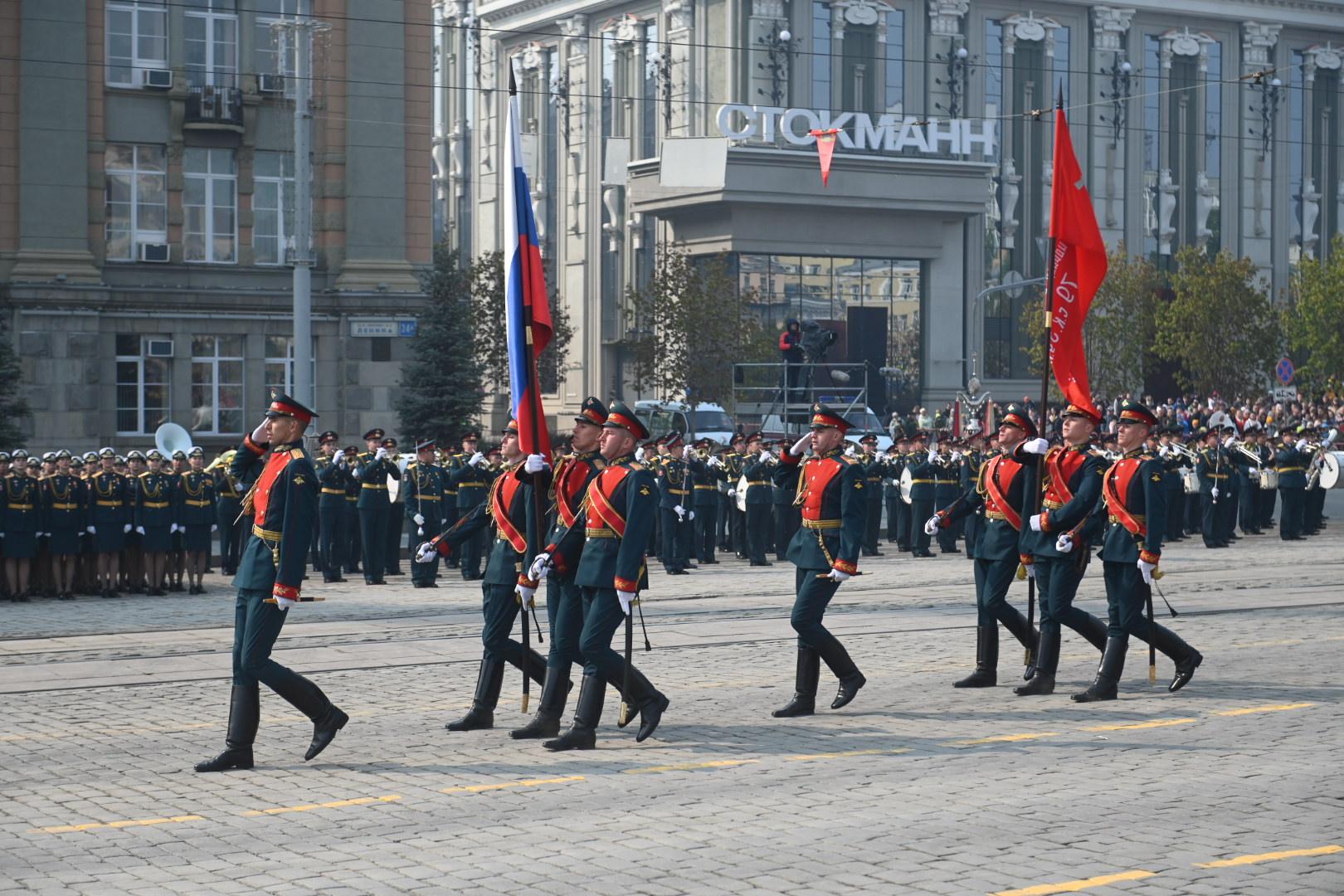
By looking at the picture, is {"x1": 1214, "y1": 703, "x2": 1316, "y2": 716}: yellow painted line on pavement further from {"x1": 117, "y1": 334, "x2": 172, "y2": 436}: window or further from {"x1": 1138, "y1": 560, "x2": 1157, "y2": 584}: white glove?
{"x1": 117, "y1": 334, "x2": 172, "y2": 436}: window

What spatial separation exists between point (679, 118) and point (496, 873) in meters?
62.1

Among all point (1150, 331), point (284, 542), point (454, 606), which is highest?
point (1150, 331)

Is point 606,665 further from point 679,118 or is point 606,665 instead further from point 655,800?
point 679,118

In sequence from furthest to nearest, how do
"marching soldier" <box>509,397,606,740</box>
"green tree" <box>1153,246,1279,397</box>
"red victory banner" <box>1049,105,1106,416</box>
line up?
"green tree" <box>1153,246,1279,397</box> < "red victory banner" <box>1049,105,1106,416</box> < "marching soldier" <box>509,397,606,740</box>

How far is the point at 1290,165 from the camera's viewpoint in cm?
7800

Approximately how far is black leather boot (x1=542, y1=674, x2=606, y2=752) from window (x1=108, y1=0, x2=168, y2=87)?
92.5 feet

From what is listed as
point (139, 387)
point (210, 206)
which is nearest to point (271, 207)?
point (210, 206)

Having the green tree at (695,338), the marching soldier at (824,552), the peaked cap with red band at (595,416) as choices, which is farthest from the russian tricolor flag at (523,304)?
the green tree at (695,338)

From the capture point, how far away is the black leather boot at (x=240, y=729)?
1016 cm

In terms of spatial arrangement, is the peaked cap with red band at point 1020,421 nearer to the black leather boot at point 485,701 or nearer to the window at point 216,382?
the black leather boot at point 485,701

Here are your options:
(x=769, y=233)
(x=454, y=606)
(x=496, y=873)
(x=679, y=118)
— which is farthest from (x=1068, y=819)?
(x=679, y=118)

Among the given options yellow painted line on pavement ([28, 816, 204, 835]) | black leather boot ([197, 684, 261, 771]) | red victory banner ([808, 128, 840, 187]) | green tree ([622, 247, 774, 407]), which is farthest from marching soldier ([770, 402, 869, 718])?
red victory banner ([808, 128, 840, 187])

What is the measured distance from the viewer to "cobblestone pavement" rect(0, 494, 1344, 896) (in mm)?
7844

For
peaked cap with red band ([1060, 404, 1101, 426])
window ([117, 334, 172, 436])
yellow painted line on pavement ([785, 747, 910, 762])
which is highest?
window ([117, 334, 172, 436])
